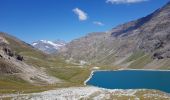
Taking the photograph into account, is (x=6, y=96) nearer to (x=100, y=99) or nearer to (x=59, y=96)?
(x=59, y=96)

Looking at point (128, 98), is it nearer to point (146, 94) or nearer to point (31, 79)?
Result: point (146, 94)

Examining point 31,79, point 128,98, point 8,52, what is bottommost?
point 128,98

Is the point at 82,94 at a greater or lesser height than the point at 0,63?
lesser

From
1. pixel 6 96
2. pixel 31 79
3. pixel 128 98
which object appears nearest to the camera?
pixel 128 98

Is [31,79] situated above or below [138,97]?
above

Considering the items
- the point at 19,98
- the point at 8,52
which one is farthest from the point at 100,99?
the point at 8,52

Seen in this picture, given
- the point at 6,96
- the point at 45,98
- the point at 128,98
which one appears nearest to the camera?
the point at 128,98

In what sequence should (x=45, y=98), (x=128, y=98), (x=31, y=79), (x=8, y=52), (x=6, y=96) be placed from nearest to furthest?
(x=128, y=98) → (x=45, y=98) → (x=6, y=96) → (x=31, y=79) → (x=8, y=52)

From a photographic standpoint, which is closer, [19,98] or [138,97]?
[138,97]

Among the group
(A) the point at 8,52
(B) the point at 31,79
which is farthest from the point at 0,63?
(A) the point at 8,52
